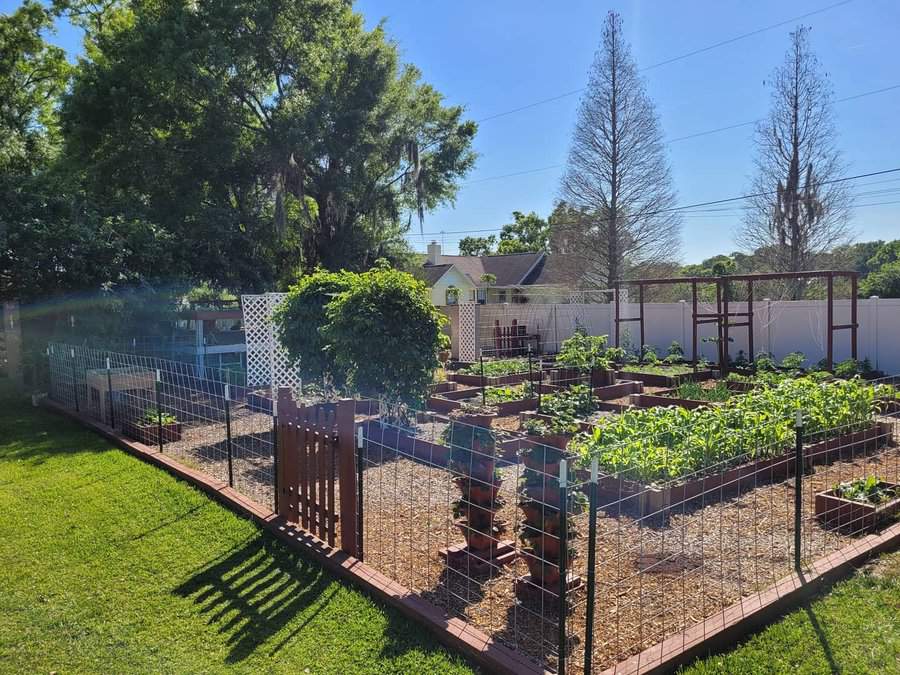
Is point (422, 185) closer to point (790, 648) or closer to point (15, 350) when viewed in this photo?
point (15, 350)

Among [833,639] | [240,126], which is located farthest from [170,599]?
[240,126]

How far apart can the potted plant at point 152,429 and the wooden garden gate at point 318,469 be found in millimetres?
3384

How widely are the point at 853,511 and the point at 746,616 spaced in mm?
1946

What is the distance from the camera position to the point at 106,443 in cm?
788

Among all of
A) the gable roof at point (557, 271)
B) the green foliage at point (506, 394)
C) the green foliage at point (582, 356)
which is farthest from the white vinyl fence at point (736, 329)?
the gable roof at point (557, 271)

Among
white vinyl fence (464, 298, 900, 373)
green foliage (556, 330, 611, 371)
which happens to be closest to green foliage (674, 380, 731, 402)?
green foliage (556, 330, 611, 371)

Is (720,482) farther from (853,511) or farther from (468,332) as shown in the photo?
(468,332)

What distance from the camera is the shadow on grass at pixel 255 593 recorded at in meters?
3.44

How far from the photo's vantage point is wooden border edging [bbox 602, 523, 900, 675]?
9.70 feet

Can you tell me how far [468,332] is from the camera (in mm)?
17156

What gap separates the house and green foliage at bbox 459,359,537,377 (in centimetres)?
1456

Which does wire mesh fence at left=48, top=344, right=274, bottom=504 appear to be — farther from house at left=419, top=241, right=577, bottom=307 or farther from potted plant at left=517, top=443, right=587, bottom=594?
house at left=419, top=241, right=577, bottom=307

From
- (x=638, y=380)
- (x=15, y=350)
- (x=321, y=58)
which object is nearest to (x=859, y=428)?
(x=638, y=380)

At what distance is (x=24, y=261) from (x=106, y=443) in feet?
15.4
